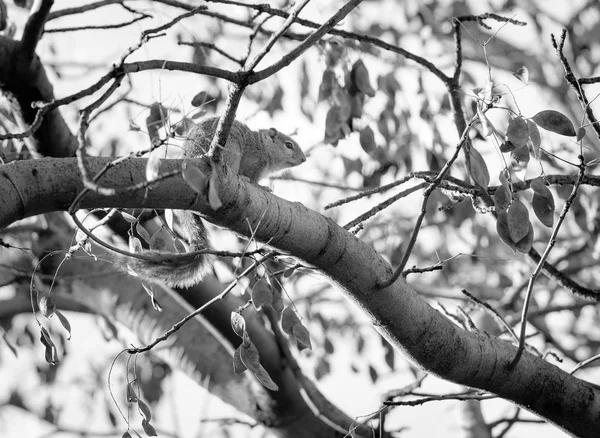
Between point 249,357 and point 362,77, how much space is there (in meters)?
1.26

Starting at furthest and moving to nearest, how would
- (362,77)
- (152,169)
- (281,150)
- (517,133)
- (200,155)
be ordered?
(281,150), (362,77), (200,155), (517,133), (152,169)

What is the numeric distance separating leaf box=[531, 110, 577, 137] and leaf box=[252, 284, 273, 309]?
0.69 m

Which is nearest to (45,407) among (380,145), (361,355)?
(361,355)

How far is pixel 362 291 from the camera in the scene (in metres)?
1.71

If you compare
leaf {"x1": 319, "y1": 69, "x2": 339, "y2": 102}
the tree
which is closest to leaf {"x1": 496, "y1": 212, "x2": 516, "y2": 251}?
the tree

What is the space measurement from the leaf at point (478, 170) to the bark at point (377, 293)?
1.04ft

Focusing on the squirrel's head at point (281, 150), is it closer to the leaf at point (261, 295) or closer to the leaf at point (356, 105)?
the leaf at point (356, 105)

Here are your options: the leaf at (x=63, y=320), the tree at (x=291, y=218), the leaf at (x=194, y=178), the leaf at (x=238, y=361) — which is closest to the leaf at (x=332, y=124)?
the tree at (x=291, y=218)

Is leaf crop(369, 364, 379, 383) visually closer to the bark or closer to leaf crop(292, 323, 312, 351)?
the bark

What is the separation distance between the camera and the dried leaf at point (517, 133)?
1.49 metres

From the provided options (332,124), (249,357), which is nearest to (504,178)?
(249,357)

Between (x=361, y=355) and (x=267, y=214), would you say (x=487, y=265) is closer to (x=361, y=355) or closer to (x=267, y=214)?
(x=361, y=355)

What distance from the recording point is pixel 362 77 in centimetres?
266

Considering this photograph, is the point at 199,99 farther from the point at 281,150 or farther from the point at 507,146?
the point at 281,150
